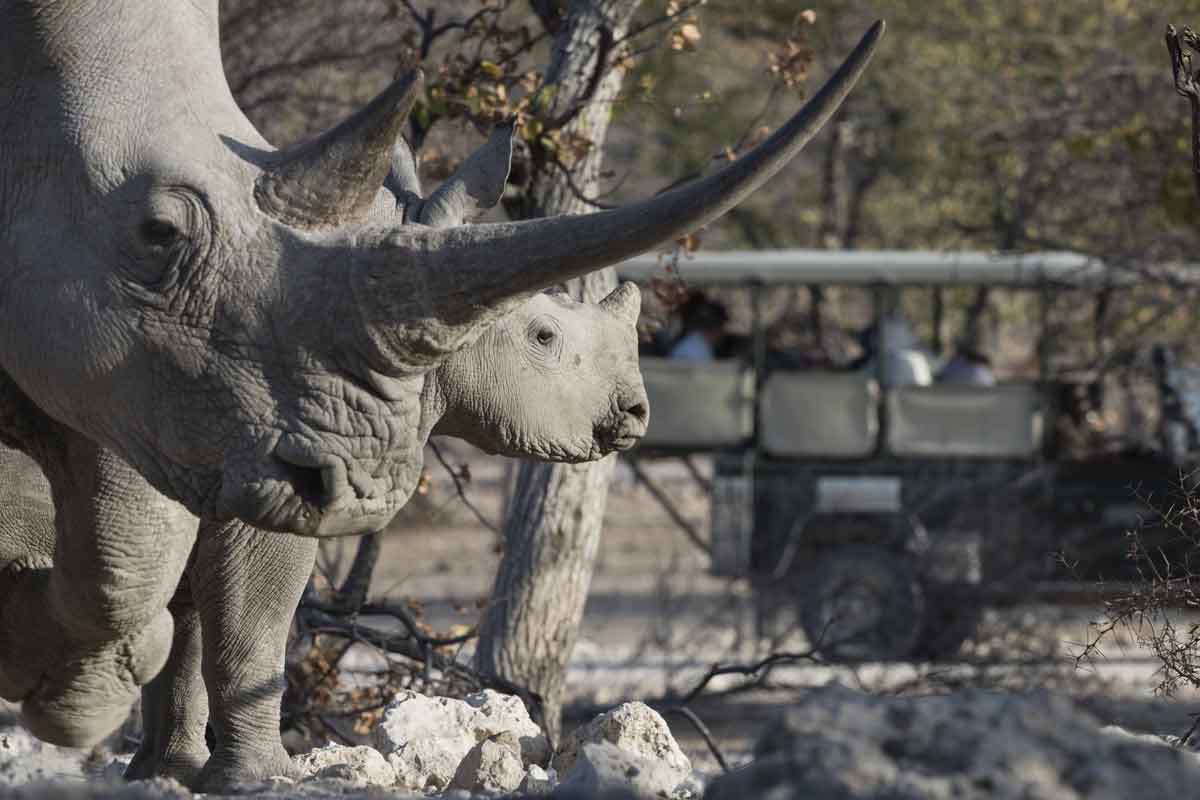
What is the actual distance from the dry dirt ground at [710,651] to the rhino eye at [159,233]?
9.76 ft

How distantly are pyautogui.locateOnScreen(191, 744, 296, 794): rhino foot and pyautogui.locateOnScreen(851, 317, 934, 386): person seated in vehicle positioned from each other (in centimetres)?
848

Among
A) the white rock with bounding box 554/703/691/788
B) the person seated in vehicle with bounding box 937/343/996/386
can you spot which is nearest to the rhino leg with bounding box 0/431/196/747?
the white rock with bounding box 554/703/691/788

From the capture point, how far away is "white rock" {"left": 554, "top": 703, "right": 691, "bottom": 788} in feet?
16.4

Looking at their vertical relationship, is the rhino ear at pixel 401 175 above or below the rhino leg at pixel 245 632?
above

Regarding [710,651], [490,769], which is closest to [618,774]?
[490,769]

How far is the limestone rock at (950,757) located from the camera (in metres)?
2.96

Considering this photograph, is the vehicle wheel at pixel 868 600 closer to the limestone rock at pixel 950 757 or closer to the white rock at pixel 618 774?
the white rock at pixel 618 774

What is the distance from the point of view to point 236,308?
12.9 feet

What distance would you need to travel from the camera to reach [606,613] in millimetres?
15148

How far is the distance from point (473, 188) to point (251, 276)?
0.60 m

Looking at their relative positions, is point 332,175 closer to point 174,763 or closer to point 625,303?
point 625,303

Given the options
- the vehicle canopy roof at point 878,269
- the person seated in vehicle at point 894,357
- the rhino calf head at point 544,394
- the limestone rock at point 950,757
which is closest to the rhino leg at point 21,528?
the rhino calf head at point 544,394

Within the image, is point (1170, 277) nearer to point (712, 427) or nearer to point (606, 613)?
point (712, 427)

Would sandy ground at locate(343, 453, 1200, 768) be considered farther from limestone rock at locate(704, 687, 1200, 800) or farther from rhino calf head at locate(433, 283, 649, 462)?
limestone rock at locate(704, 687, 1200, 800)
